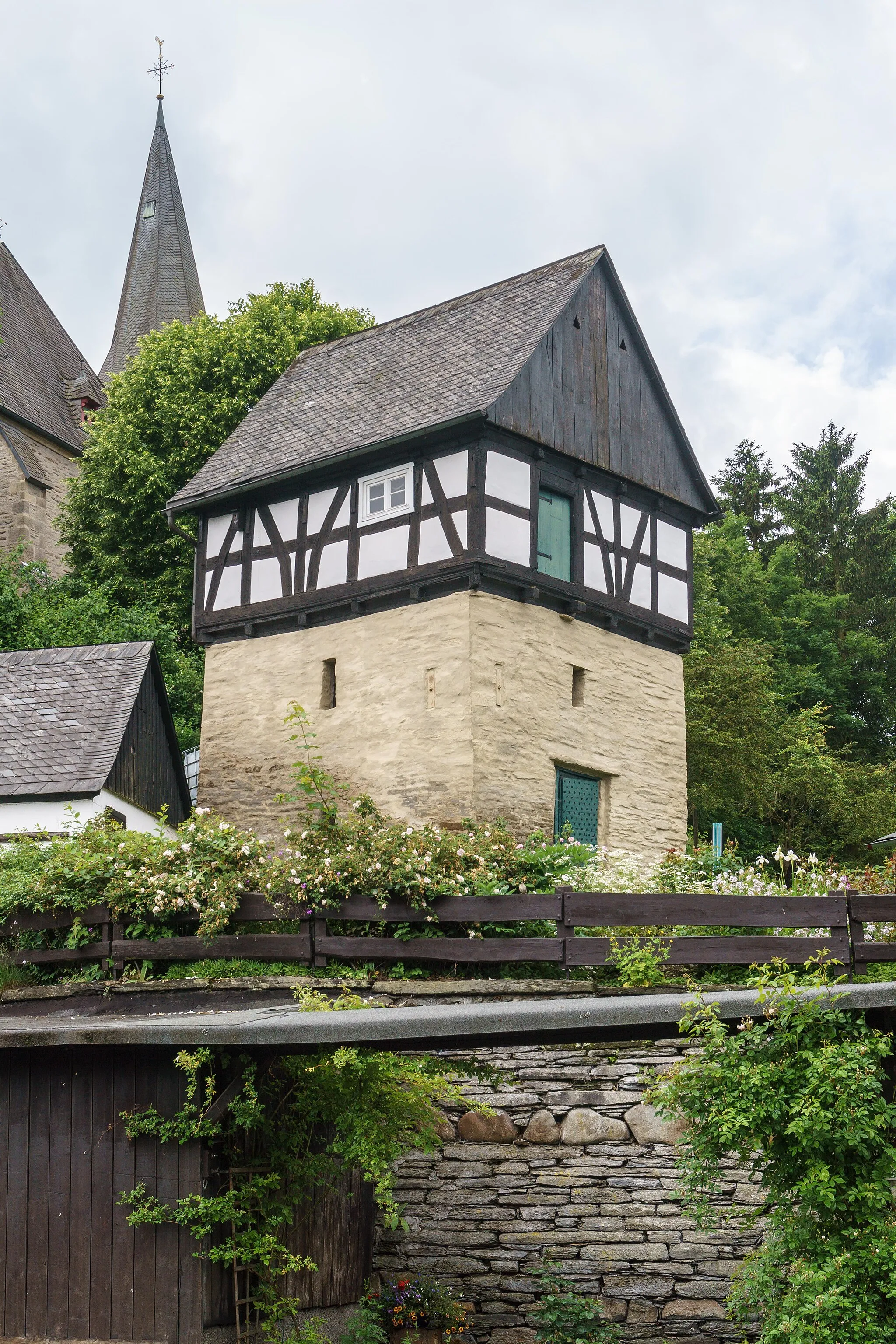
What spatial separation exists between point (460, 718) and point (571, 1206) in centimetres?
619

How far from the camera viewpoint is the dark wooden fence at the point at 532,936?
11492mm

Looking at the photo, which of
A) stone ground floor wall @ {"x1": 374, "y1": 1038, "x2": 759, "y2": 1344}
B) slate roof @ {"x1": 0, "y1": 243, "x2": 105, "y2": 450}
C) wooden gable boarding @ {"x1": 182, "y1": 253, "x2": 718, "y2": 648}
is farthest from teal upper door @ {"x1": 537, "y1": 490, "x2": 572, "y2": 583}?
slate roof @ {"x1": 0, "y1": 243, "x2": 105, "y2": 450}

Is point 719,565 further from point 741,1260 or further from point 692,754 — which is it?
point 741,1260

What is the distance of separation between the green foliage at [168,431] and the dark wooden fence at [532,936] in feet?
48.7

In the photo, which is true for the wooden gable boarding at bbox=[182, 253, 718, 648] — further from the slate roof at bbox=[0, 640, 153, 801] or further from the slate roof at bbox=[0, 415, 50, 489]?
the slate roof at bbox=[0, 415, 50, 489]

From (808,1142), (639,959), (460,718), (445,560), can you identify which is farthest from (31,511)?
(808,1142)

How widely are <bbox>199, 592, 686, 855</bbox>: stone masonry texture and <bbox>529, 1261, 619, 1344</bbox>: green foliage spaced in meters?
5.72

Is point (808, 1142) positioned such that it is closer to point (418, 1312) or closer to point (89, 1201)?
point (89, 1201)

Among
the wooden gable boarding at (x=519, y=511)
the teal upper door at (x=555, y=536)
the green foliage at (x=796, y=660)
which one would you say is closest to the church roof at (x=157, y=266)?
the green foliage at (x=796, y=660)

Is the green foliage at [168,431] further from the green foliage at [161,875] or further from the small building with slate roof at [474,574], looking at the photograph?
the green foliage at [161,875]

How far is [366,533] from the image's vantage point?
18.0 meters

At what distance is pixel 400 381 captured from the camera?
763 inches

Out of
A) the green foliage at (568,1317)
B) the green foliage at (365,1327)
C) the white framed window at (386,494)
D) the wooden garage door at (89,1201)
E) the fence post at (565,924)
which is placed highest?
the white framed window at (386,494)

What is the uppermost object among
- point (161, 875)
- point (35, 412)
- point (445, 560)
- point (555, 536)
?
point (35, 412)
